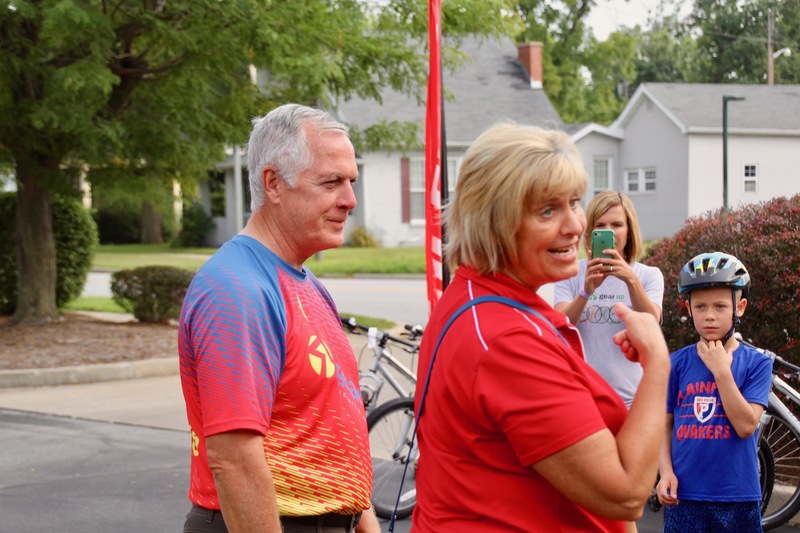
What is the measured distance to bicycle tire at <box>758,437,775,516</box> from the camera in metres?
5.40

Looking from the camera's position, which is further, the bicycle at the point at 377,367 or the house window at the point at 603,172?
the house window at the point at 603,172

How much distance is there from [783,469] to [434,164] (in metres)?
2.97

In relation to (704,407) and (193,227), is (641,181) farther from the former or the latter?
(704,407)

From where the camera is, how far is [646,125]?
37.7m

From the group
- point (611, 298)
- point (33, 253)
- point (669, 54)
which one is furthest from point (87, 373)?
point (669, 54)

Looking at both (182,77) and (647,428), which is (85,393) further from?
(647,428)

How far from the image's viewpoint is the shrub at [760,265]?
19.7 ft

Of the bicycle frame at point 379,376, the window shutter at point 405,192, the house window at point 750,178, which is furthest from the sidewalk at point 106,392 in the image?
the house window at point 750,178

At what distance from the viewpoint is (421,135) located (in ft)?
→ 112

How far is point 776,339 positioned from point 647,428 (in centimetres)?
460

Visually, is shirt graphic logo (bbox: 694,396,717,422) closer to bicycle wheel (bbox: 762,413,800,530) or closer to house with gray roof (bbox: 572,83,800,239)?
bicycle wheel (bbox: 762,413,800,530)

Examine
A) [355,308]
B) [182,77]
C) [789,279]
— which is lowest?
[355,308]

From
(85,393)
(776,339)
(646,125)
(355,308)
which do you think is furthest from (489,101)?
(776,339)

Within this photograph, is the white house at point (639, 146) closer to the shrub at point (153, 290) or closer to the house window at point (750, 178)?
the house window at point (750, 178)
